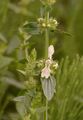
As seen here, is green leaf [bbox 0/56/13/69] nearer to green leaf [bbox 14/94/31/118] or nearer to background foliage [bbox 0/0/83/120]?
background foliage [bbox 0/0/83/120]

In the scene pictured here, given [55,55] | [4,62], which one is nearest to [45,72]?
[4,62]

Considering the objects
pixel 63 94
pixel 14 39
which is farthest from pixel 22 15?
pixel 63 94

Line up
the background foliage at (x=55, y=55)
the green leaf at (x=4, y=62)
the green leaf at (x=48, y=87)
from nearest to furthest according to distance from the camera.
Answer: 1. the green leaf at (x=48, y=87)
2. the background foliage at (x=55, y=55)
3. the green leaf at (x=4, y=62)

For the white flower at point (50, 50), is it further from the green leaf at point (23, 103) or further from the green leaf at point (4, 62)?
the green leaf at point (4, 62)

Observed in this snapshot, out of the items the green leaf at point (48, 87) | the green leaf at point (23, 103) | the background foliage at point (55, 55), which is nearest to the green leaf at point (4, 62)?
the background foliage at point (55, 55)

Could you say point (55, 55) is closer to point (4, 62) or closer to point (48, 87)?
point (4, 62)

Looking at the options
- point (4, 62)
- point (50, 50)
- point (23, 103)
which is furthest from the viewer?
point (4, 62)
